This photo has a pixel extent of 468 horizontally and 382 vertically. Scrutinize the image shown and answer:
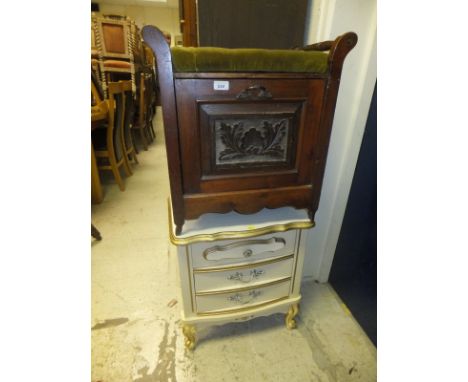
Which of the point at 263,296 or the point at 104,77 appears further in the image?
the point at 104,77

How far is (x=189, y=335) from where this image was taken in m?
1.04

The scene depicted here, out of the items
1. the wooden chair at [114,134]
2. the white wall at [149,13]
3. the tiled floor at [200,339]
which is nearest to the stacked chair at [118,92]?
the wooden chair at [114,134]

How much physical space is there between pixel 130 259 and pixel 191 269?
3.16 ft

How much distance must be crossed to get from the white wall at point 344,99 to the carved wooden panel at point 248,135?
16.3 inches

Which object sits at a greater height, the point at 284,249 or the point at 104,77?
the point at 104,77

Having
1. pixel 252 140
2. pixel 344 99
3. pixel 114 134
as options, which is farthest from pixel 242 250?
pixel 114 134

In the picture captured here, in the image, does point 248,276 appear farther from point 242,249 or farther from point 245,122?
point 245,122

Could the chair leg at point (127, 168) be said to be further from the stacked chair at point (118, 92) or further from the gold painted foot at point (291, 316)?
the gold painted foot at point (291, 316)

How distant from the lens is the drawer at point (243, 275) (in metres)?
0.90

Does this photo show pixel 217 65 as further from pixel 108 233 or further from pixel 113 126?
pixel 113 126

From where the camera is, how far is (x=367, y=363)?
105cm

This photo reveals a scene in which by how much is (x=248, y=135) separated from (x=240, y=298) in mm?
642

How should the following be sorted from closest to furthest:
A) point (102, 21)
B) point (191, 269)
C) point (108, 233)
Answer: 1. point (191, 269)
2. point (108, 233)
3. point (102, 21)
